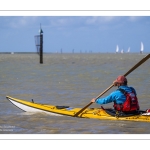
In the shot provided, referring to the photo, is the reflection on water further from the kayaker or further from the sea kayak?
the kayaker

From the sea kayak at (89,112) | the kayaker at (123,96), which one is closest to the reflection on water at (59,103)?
the sea kayak at (89,112)

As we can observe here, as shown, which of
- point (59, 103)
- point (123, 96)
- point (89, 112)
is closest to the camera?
point (123, 96)

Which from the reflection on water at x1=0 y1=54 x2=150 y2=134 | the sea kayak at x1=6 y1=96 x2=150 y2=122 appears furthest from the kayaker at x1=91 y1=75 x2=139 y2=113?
the reflection on water at x1=0 y1=54 x2=150 y2=134

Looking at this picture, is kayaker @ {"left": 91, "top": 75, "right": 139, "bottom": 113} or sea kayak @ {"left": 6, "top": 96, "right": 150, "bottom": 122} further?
sea kayak @ {"left": 6, "top": 96, "right": 150, "bottom": 122}

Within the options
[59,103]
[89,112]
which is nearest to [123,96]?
[89,112]

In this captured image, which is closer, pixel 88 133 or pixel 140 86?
pixel 88 133

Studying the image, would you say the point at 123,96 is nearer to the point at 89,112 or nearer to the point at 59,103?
the point at 89,112

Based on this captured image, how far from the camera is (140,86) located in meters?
12.6

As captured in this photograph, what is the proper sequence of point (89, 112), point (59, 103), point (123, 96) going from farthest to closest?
1. point (59, 103)
2. point (89, 112)
3. point (123, 96)

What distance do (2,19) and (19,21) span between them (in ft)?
1.31

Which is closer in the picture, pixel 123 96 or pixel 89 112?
pixel 123 96

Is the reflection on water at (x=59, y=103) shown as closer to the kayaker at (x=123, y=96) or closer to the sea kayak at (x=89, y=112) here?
the sea kayak at (x=89, y=112)
